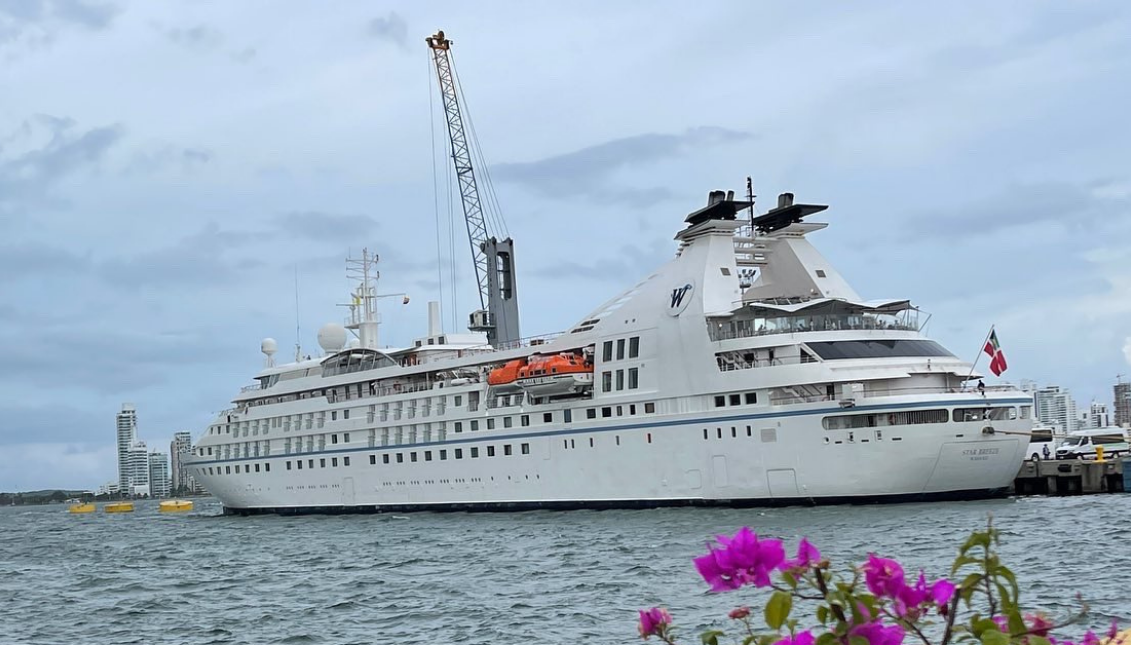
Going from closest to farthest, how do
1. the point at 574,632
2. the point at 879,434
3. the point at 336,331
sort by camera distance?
the point at 574,632
the point at 879,434
the point at 336,331

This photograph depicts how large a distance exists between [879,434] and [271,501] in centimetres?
3525

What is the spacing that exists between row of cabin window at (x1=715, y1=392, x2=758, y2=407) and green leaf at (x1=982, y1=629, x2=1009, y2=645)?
125ft

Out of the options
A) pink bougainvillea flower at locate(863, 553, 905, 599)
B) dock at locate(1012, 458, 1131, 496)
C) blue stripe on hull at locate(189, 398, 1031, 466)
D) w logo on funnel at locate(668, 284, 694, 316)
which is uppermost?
w logo on funnel at locate(668, 284, 694, 316)

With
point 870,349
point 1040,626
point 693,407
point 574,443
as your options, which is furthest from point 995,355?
point 1040,626

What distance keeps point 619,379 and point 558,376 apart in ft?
8.46

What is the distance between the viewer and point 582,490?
46.2 meters

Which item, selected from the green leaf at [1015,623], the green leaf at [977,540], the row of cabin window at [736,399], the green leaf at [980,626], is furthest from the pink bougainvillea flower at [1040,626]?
the row of cabin window at [736,399]

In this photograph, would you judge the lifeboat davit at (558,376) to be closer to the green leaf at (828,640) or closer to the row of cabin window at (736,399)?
the row of cabin window at (736,399)

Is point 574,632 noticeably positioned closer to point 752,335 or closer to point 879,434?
point 879,434

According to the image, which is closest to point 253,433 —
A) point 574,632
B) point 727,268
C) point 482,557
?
point 727,268

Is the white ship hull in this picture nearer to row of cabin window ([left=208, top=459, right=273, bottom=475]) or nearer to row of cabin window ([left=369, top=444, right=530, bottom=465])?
row of cabin window ([left=369, top=444, right=530, bottom=465])

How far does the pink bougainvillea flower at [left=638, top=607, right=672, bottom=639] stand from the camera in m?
4.08

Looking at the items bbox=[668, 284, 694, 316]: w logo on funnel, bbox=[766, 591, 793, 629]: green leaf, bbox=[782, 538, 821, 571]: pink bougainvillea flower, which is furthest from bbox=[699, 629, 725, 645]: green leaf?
bbox=[668, 284, 694, 316]: w logo on funnel

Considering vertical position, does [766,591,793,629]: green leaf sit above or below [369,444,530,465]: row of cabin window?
above
